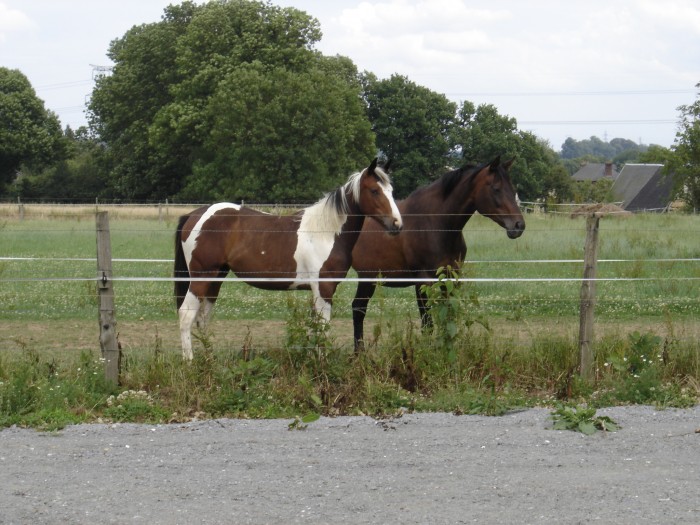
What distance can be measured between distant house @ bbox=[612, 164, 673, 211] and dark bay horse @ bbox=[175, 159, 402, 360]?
72.1m

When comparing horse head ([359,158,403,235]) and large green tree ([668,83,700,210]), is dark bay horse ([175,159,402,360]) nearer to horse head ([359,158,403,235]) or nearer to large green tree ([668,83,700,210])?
horse head ([359,158,403,235])

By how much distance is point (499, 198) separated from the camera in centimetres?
909

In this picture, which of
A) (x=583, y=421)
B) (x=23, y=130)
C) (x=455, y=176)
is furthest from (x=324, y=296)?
(x=23, y=130)

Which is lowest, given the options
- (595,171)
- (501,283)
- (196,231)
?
(501,283)

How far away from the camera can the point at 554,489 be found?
535 cm

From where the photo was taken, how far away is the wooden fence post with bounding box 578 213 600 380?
310 inches

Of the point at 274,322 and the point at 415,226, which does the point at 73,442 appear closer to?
the point at 415,226

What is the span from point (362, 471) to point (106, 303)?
299 cm

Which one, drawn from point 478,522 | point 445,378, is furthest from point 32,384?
point 478,522

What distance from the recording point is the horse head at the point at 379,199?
8.48 metres

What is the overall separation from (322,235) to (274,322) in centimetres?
308

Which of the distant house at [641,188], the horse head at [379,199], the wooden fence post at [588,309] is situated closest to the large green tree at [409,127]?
the distant house at [641,188]

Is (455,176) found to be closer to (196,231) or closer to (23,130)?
(196,231)

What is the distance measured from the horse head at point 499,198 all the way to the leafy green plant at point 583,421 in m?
2.59
